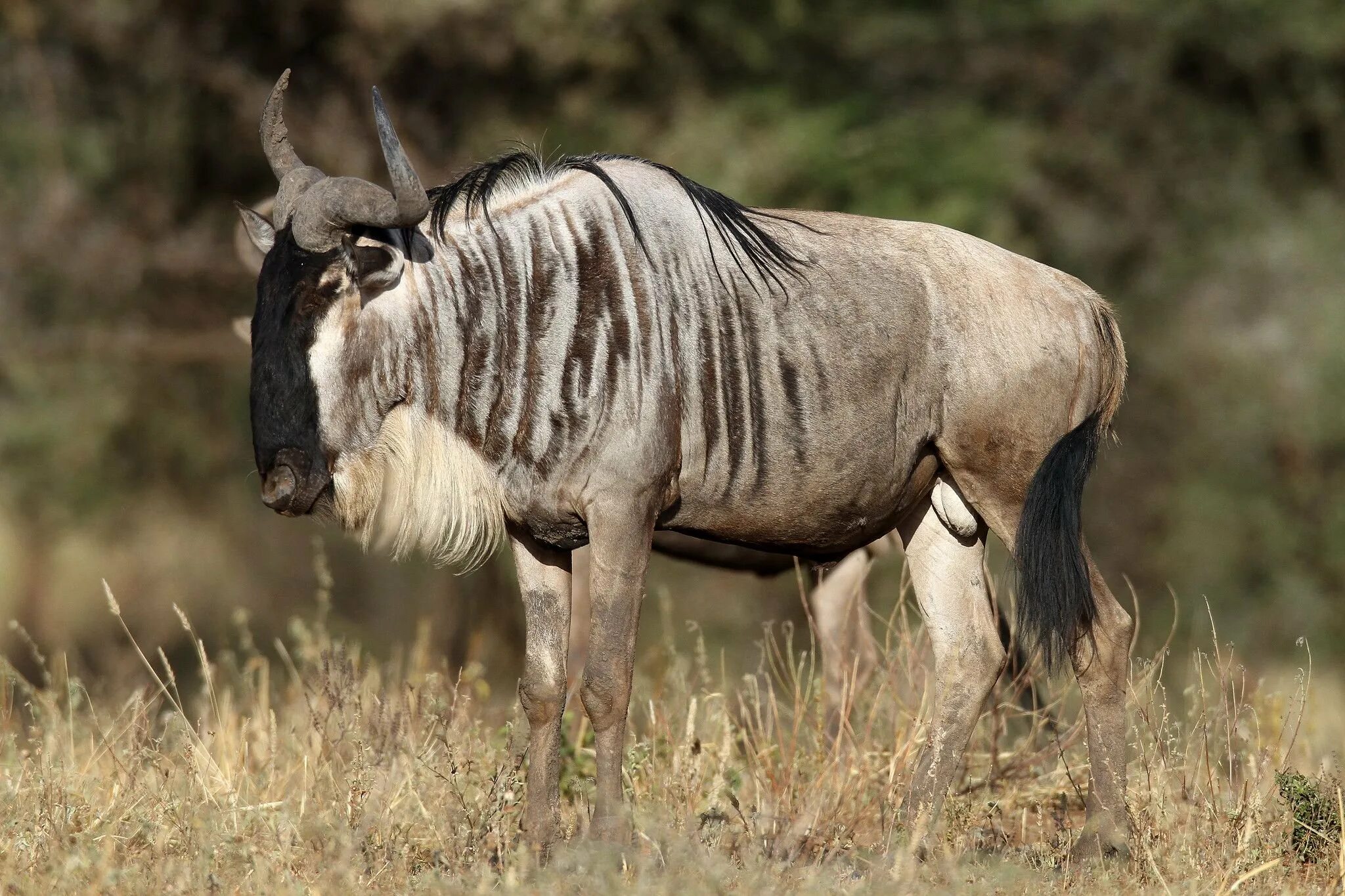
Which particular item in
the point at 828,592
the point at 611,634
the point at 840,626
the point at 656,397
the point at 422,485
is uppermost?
the point at 656,397

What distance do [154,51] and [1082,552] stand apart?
9540 mm

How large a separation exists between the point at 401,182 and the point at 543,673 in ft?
5.13

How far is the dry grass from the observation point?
4391 millimetres

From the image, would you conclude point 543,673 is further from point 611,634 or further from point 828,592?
point 828,592

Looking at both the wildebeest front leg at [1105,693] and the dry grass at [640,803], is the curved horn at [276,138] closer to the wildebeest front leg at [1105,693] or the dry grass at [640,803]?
the dry grass at [640,803]

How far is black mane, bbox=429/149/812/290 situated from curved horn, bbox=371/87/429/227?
0.34m

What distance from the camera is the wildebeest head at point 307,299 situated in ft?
14.8

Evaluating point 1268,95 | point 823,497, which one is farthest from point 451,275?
point 1268,95

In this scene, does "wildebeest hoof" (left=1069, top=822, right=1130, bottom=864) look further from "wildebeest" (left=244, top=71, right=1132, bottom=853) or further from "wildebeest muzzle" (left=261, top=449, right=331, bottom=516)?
"wildebeest muzzle" (left=261, top=449, right=331, bottom=516)

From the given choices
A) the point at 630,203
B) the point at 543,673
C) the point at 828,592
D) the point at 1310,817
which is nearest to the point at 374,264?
the point at 630,203

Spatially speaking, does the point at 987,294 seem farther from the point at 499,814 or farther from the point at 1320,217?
the point at 1320,217

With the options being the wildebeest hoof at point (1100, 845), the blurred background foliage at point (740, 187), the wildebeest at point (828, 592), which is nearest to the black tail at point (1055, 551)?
the wildebeest hoof at point (1100, 845)

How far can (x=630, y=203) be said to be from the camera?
4965 millimetres

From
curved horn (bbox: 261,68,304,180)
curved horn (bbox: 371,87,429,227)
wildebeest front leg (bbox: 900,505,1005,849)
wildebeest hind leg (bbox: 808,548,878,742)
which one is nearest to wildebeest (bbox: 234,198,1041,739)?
wildebeest hind leg (bbox: 808,548,878,742)
